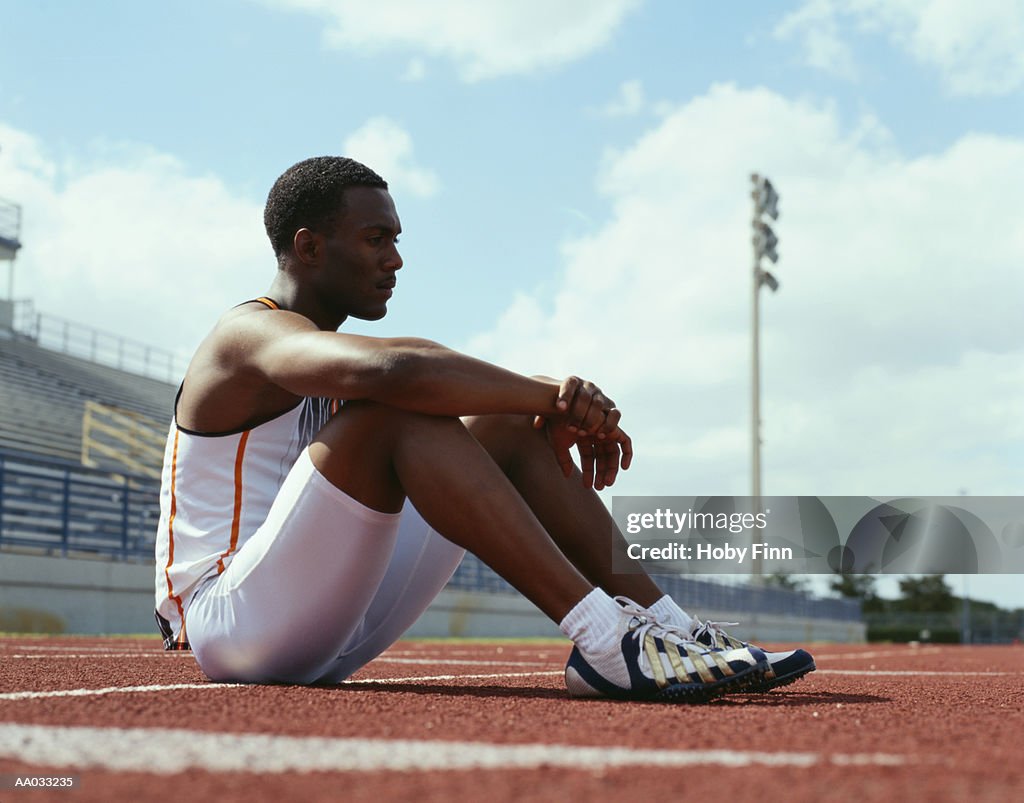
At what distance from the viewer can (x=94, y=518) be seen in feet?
41.1

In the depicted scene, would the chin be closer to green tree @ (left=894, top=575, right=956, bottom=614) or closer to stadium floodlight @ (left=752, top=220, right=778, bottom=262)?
stadium floodlight @ (left=752, top=220, right=778, bottom=262)

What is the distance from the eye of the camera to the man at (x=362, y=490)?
2.23 meters

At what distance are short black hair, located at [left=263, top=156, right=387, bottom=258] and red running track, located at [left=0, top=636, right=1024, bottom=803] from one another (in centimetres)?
106

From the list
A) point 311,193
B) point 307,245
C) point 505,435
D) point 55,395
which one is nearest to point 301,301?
point 307,245

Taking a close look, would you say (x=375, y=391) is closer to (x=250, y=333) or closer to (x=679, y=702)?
(x=250, y=333)

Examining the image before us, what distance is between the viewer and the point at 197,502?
2604 millimetres

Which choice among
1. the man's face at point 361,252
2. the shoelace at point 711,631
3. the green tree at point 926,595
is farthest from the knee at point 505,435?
the green tree at point 926,595

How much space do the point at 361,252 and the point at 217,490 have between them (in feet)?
2.08

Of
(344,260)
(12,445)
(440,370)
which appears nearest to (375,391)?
(440,370)

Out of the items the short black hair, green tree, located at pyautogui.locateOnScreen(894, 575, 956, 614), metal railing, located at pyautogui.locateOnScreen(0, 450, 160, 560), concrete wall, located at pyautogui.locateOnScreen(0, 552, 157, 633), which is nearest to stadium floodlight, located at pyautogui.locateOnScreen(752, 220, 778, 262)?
metal railing, located at pyautogui.locateOnScreen(0, 450, 160, 560)

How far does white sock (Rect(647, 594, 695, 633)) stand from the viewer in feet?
8.35

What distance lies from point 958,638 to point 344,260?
1993 inches

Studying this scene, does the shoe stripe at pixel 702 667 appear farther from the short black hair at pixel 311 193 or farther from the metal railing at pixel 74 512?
the metal railing at pixel 74 512

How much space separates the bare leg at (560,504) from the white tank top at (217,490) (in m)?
0.43
